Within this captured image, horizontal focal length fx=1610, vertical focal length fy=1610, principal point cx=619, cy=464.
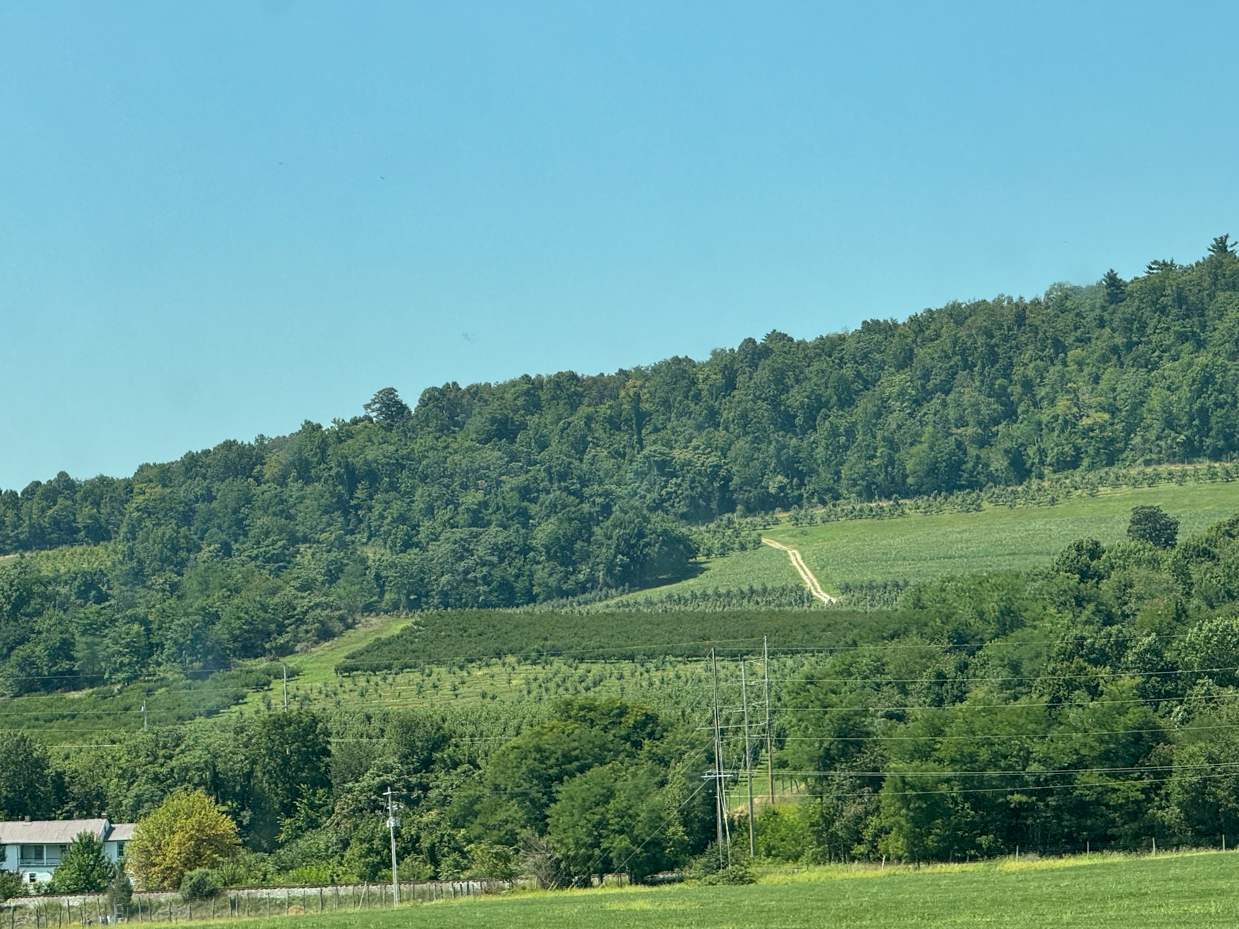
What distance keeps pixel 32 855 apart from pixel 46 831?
1219 mm

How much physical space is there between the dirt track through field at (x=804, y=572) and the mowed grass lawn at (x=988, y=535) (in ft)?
2.39

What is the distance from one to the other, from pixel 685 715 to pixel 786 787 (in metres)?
9.54

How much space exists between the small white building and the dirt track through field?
5631 centimetres

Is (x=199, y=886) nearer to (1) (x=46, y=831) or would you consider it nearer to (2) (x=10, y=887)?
(2) (x=10, y=887)

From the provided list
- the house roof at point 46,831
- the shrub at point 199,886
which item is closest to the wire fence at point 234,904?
the shrub at point 199,886

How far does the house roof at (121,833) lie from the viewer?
250 feet

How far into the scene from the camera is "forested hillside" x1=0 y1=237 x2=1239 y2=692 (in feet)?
463

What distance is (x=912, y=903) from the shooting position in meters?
39.0

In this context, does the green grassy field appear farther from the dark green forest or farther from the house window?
the house window

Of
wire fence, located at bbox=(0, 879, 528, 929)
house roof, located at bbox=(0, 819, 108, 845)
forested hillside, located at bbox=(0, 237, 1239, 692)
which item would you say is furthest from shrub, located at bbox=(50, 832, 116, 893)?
forested hillside, located at bbox=(0, 237, 1239, 692)

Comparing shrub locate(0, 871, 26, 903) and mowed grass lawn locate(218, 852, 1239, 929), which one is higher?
mowed grass lawn locate(218, 852, 1239, 929)

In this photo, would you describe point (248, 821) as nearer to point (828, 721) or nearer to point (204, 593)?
point (828, 721)

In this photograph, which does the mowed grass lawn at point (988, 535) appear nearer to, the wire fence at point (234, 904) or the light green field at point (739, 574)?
the light green field at point (739, 574)

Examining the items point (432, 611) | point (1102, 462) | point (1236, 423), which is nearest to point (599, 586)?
point (432, 611)
